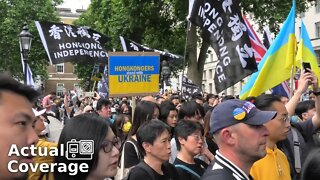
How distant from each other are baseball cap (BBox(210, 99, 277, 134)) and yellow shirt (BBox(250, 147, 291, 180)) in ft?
2.18

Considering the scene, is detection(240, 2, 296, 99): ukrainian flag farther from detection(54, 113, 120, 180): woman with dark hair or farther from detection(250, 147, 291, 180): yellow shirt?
detection(54, 113, 120, 180): woman with dark hair

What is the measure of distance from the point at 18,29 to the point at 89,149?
3682 centimetres

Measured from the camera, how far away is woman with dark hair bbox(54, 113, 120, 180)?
249 centimetres

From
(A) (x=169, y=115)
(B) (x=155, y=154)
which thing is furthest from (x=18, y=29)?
(B) (x=155, y=154)

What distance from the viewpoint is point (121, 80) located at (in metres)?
6.00

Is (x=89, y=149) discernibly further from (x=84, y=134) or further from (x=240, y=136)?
(x=240, y=136)

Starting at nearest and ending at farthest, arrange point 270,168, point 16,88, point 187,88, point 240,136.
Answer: point 16,88, point 240,136, point 270,168, point 187,88

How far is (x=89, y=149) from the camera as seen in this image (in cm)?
248

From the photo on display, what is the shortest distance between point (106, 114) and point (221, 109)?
507cm

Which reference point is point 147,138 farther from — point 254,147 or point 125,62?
point 125,62

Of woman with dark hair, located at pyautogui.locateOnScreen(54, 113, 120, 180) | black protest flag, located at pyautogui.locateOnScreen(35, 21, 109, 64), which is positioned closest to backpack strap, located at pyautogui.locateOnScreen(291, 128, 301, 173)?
woman with dark hair, located at pyautogui.locateOnScreen(54, 113, 120, 180)

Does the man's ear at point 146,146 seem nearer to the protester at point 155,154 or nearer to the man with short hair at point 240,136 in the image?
the protester at point 155,154

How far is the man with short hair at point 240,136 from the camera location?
283 cm

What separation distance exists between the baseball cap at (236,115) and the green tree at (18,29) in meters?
34.2
